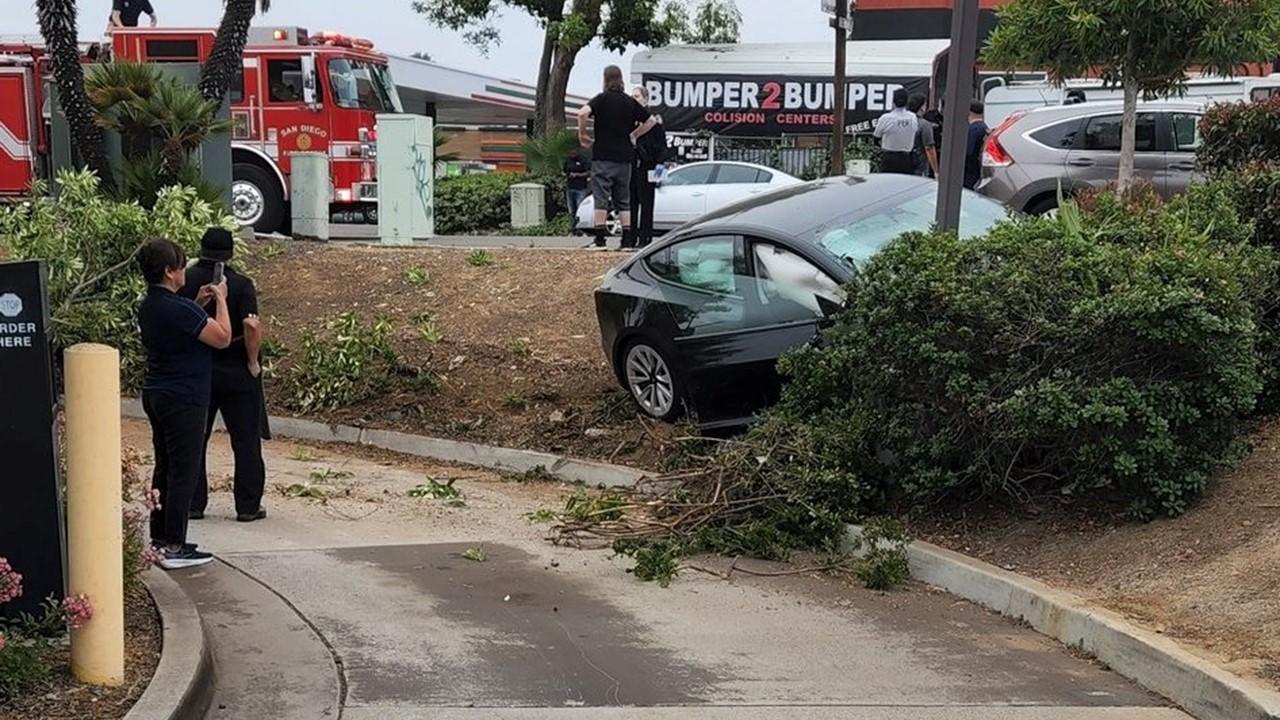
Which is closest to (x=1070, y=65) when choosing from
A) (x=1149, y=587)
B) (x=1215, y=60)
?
(x=1215, y=60)

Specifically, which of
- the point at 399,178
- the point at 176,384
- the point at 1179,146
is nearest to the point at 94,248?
the point at 399,178

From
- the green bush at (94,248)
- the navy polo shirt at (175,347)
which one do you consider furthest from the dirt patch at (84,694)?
the green bush at (94,248)

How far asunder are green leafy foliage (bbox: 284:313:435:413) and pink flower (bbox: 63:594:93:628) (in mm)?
6969

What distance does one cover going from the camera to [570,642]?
6.42 m

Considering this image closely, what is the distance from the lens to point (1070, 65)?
1140 cm

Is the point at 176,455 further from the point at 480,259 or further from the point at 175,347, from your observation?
the point at 480,259

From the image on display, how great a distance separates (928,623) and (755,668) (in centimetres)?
113

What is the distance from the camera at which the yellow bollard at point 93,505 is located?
5.25 metres

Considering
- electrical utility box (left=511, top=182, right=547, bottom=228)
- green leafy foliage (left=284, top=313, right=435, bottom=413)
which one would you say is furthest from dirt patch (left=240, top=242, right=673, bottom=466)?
electrical utility box (left=511, top=182, right=547, bottom=228)

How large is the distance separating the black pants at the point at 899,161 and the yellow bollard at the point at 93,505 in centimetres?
1313

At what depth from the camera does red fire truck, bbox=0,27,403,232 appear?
19891mm

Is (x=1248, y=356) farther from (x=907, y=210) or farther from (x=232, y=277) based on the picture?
(x=232, y=277)

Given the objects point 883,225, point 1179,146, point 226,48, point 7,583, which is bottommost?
point 7,583

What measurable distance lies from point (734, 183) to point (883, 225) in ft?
39.6
